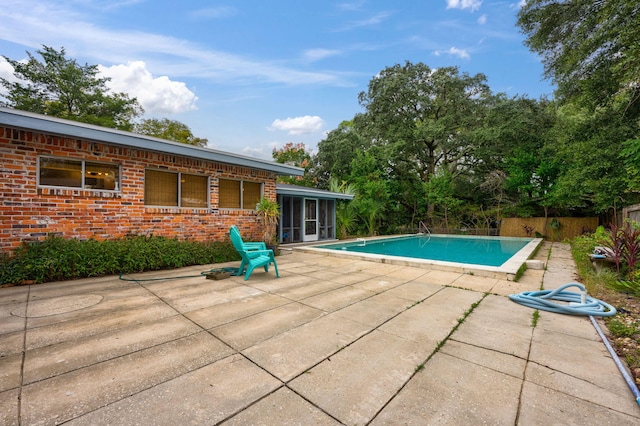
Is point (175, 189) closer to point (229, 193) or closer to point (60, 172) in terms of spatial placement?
point (229, 193)

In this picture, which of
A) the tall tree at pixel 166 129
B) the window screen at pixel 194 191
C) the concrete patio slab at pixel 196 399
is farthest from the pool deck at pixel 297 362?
the tall tree at pixel 166 129

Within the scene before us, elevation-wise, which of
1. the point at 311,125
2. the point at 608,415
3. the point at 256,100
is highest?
the point at 311,125

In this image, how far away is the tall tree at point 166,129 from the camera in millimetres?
25453

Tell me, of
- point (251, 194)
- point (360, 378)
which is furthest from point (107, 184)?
point (360, 378)

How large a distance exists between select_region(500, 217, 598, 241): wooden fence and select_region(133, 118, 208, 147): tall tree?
27.3 metres

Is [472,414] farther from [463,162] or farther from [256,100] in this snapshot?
[463,162]

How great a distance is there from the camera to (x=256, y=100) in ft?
49.1

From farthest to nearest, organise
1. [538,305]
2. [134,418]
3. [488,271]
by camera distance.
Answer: [488,271] → [538,305] → [134,418]

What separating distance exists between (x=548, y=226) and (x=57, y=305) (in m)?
19.3

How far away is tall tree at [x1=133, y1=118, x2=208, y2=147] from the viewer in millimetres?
25453

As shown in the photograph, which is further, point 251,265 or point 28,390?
point 251,265

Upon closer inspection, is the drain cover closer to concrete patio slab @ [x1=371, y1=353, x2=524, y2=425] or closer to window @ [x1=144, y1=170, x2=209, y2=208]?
window @ [x1=144, y1=170, x2=209, y2=208]

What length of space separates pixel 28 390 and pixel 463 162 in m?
21.1

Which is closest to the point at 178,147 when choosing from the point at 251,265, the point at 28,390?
the point at 251,265
